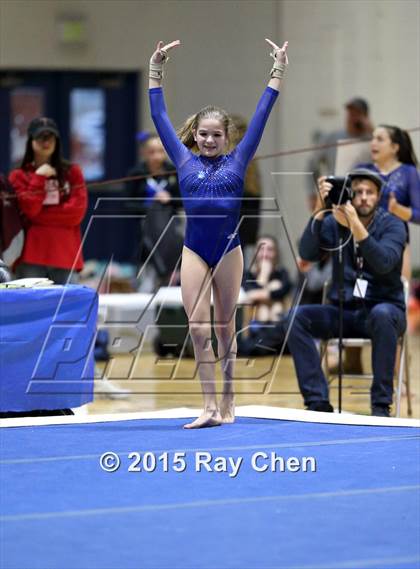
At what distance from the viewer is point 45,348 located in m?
5.43

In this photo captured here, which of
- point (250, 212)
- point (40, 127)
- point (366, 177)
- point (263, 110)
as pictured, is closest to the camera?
point (263, 110)

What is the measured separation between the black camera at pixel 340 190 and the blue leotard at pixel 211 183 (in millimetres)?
1106

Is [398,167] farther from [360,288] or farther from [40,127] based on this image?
[40,127]

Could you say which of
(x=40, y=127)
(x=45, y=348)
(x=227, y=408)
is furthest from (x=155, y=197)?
(x=227, y=408)

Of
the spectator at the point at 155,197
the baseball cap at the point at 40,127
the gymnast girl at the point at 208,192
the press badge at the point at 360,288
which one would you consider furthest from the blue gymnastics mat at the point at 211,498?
the spectator at the point at 155,197

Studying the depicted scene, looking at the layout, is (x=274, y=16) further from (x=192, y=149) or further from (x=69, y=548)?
(x=69, y=548)

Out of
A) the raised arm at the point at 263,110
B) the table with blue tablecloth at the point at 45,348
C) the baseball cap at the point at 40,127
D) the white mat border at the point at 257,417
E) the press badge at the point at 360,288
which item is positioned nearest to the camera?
the raised arm at the point at 263,110

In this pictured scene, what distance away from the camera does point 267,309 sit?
28.3 ft

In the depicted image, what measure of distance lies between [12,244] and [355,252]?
6.05ft

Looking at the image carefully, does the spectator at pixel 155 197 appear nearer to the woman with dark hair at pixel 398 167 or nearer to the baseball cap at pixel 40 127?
the baseball cap at pixel 40 127

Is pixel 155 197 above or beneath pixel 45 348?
above

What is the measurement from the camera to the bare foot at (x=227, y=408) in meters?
4.87

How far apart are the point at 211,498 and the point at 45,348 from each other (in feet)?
6.23

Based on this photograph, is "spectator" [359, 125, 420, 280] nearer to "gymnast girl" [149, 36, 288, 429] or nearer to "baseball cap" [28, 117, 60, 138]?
"baseball cap" [28, 117, 60, 138]
